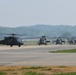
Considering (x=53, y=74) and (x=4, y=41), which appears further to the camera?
(x=4, y=41)

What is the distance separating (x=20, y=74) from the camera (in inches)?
741

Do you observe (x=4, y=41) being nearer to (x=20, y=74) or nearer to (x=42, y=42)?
(x=42, y=42)

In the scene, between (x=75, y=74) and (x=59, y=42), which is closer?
(x=75, y=74)

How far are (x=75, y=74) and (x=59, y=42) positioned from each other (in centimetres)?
10914

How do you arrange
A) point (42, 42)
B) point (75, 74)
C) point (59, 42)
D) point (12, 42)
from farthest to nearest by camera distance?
point (59, 42) → point (42, 42) → point (12, 42) → point (75, 74)

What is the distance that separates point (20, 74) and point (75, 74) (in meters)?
2.66

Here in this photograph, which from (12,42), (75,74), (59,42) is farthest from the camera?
(59,42)

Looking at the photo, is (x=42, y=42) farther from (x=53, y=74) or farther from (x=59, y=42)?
(x=53, y=74)

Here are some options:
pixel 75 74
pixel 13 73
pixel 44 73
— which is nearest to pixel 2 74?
pixel 13 73

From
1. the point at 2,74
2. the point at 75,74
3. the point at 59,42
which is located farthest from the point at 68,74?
the point at 59,42

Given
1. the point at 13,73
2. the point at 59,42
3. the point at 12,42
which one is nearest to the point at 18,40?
the point at 12,42

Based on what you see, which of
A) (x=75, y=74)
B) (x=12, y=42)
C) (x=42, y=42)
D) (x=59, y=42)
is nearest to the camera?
(x=75, y=74)

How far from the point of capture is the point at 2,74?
61.0 ft

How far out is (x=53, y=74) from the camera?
1878 centimetres
